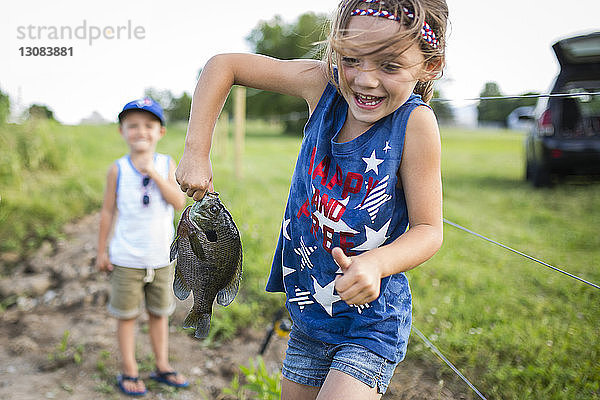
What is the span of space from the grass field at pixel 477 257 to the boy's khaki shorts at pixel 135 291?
822 millimetres

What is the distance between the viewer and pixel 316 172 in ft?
6.42

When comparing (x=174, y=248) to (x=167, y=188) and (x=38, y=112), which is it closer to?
(x=167, y=188)

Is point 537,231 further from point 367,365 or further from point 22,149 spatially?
point 22,149

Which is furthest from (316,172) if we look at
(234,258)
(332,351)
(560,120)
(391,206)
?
(560,120)

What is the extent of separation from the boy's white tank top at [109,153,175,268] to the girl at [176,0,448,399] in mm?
1669

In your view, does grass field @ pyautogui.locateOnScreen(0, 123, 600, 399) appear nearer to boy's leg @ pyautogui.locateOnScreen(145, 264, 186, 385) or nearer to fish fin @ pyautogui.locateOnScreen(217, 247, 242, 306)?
boy's leg @ pyautogui.locateOnScreen(145, 264, 186, 385)

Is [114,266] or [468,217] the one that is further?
[468,217]

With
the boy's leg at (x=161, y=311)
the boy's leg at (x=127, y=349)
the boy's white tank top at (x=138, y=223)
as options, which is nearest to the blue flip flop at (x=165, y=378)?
the boy's leg at (x=161, y=311)

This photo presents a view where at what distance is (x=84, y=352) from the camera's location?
13.8 ft

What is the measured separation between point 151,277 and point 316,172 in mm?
1998

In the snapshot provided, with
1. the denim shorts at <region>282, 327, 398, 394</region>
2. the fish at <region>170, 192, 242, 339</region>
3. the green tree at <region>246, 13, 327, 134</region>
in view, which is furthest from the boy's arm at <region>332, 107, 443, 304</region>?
the green tree at <region>246, 13, 327, 134</region>

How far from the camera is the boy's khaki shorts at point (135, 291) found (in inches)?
141

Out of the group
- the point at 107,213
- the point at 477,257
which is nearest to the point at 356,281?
the point at 107,213

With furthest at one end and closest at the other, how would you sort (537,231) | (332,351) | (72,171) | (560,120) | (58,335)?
(72,171)
(560,120)
(537,231)
(58,335)
(332,351)
